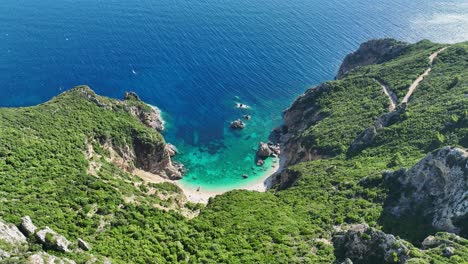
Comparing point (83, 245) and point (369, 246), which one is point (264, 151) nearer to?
point (369, 246)

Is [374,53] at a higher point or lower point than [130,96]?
higher

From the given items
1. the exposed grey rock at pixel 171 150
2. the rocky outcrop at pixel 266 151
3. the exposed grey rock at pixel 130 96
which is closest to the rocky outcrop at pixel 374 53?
the rocky outcrop at pixel 266 151

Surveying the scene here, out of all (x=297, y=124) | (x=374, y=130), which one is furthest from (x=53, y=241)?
(x=297, y=124)

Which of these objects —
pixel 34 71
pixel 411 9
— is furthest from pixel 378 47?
pixel 34 71

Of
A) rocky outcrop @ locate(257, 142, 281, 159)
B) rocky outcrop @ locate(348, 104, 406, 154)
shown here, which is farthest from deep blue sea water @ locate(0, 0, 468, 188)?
rocky outcrop @ locate(348, 104, 406, 154)

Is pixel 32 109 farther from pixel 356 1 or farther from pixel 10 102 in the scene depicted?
pixel 356 1

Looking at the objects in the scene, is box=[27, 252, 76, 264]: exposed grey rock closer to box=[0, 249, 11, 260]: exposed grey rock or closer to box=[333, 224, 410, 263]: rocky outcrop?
box=[0, 249, 11, 260]: exposed grey rock
